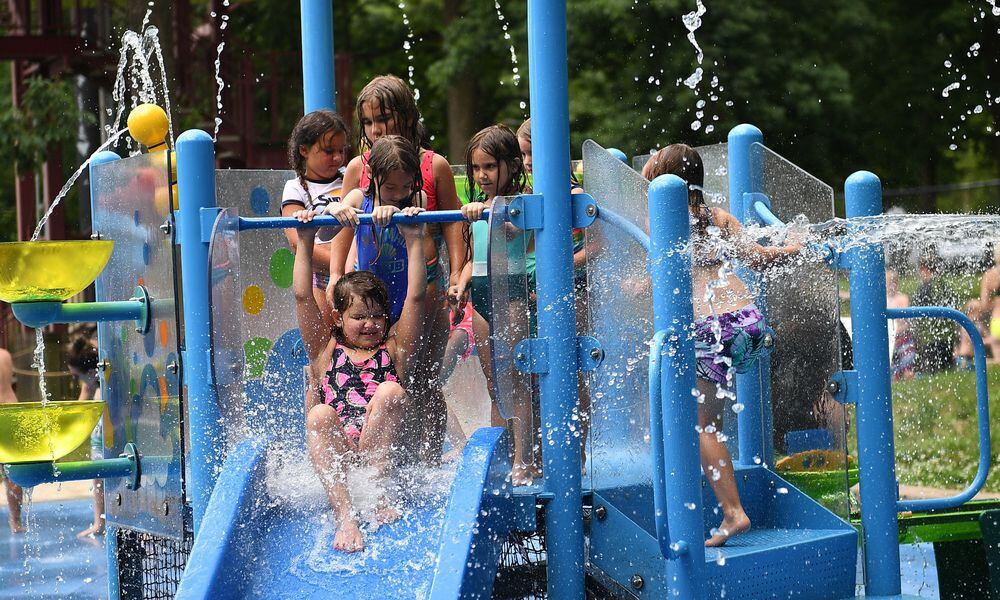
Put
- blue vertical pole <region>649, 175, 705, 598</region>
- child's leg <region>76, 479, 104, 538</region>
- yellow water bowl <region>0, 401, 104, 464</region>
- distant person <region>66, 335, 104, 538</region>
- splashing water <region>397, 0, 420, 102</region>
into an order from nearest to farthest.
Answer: blue vertical pole <region>649, 175, 705, 598</region> < yellow water bowl <region>0, 401, 104, 464</region> < child's leg <region>76, 479, 104, 538</region> < distant person <region>66, 335, 104, 538</region> < splashing water <region>397, 0, 420, 102</region>

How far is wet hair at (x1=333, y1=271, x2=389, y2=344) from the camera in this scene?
14.4 ft

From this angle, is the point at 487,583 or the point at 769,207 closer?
the point at 487,583

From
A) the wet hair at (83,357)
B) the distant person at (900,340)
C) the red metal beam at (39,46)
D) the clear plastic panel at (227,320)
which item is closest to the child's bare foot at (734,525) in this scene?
the clear plastic panel at (227,320)

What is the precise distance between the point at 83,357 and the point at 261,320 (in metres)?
4.32

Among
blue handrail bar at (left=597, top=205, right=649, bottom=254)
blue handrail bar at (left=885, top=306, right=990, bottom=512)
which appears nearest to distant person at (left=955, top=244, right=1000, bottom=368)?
blue handrail bar at (left=885, top=306, right=990, bottom=512)

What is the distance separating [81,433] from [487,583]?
163 centimetres

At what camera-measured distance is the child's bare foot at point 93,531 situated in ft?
25.4

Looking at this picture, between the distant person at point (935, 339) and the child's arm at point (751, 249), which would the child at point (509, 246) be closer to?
the child's arm at point (751, 249)

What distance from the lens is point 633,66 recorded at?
15.6 meters

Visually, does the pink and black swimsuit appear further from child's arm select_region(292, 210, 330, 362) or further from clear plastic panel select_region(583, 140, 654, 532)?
clear plastic panel select_region(583, 140, 654, 532)

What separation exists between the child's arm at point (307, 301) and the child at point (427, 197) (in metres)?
0.10

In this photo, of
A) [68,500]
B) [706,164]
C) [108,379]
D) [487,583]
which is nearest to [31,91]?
[68,500]

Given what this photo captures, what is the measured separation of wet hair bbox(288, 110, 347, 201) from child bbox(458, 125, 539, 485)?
56 centimetres

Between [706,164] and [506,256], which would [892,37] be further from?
[506,256]
